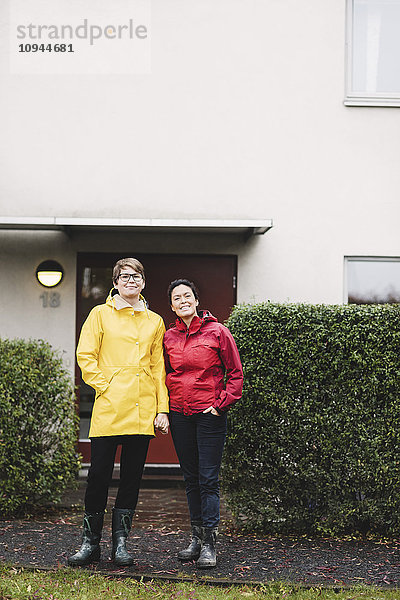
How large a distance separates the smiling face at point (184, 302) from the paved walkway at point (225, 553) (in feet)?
5.62

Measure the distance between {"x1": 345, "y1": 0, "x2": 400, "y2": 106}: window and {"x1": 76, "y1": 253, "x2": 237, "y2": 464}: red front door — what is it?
8.38 feet

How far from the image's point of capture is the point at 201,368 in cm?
491

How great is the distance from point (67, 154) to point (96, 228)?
3.13ft

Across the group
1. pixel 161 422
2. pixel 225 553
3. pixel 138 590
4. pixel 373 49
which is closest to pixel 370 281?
pixel 373 49

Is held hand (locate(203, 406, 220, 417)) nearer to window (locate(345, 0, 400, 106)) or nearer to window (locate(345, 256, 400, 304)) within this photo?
window (locate(345, 256, 400, 304))

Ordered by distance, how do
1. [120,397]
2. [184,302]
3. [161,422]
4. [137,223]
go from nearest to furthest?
[120,397] → [161,422] → [184,302] → [137,223]

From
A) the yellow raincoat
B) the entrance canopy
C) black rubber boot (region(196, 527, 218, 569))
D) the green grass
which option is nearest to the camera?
the green grass

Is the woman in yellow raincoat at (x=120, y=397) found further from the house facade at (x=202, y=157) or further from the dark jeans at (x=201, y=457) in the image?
the house facade at (x=202, y=157)

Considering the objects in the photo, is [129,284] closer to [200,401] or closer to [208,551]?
[200,401]

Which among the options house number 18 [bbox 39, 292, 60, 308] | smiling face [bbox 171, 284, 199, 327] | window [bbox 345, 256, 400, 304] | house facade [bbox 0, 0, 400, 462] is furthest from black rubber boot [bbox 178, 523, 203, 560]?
window [bbox 345, 256, 400, 304]

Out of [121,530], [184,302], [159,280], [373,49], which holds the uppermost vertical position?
[373,49]

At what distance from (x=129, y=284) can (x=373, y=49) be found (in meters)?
4.99

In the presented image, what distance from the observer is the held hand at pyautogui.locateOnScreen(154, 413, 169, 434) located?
4.81 m

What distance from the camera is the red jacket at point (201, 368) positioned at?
16.0 feet
